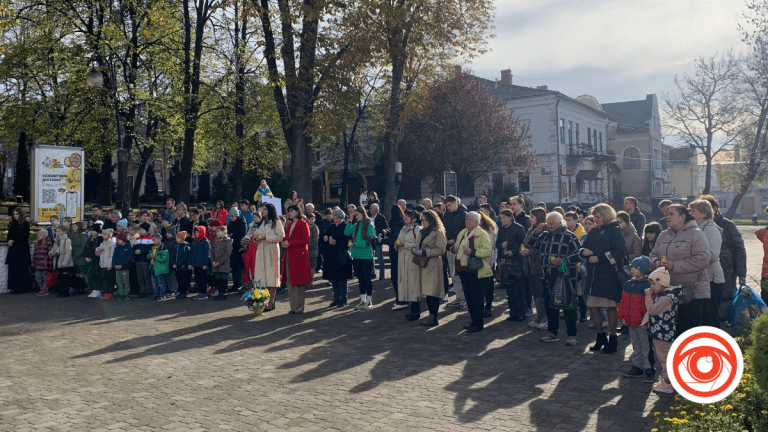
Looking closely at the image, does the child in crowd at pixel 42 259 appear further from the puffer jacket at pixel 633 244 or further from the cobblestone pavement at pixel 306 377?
the puffer jacket at pixel 633 244

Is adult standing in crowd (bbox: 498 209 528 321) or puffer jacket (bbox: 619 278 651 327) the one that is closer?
puffer jacket (bbox: 619 278 651 327)

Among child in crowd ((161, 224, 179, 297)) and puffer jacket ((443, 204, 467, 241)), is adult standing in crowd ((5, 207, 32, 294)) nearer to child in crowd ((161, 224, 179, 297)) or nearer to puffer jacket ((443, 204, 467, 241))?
child in crowd ((161, 224, 179, 297))

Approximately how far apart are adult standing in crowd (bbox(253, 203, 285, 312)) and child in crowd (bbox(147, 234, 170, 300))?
3.20m

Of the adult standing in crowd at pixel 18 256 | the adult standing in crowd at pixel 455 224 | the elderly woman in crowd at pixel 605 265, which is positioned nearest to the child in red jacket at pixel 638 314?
the elderly woman in crowd at pixel 605 265

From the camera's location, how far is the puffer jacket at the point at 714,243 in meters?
7.52

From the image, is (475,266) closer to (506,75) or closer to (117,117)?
(117,117)

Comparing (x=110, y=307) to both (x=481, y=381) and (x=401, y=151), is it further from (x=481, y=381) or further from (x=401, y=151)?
(x=401, y=151)

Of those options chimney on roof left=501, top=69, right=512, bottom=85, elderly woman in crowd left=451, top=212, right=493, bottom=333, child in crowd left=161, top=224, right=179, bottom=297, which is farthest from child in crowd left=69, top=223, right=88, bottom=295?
chimney on roof left=501, top=69, right=512, bottom=85

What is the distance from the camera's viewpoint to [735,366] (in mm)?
4027

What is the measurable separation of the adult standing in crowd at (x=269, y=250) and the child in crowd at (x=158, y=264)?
10.5ft

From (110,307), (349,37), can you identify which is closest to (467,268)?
(110,307)

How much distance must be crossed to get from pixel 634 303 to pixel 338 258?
6358 millimetres

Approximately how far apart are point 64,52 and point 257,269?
63.8ft

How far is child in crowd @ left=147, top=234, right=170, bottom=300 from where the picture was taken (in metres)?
14.0
